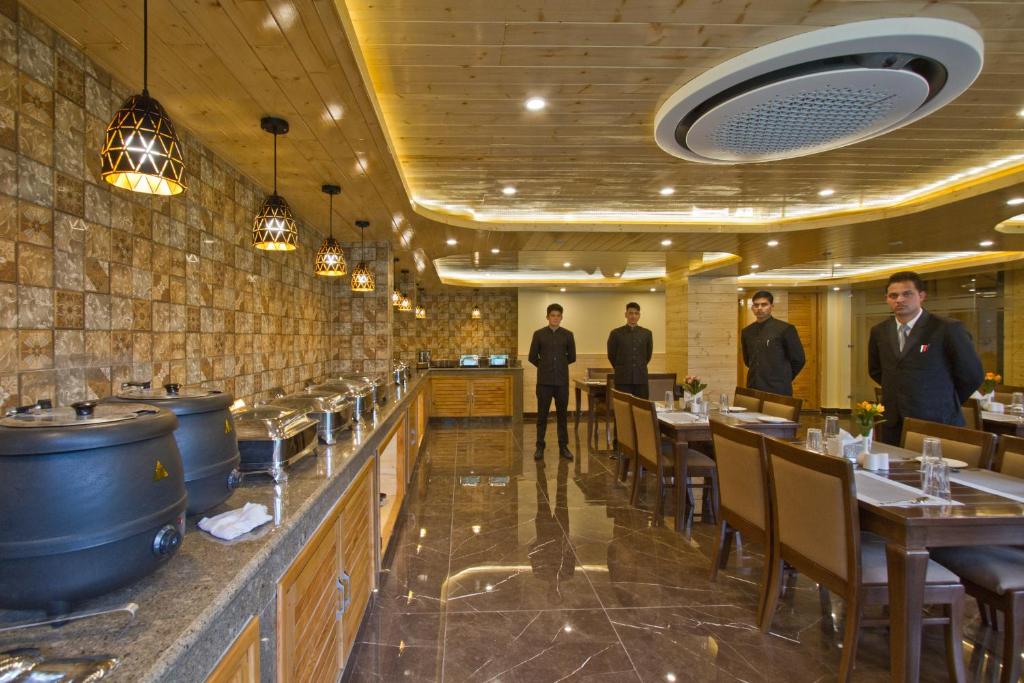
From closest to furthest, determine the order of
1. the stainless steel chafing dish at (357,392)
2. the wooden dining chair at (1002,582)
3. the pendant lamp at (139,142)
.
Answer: the pendant lamp at (139,142) < the wooden dining chair at (1002,582) < the stainless steel chafing dish at (357,392)

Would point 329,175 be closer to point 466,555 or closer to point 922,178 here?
point 466,555

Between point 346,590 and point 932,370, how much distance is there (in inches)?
139

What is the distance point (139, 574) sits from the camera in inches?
38.6

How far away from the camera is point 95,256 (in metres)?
1.93

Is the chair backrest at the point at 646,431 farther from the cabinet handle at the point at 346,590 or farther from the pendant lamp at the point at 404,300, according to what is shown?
the pendant lamp at the point at 404,300

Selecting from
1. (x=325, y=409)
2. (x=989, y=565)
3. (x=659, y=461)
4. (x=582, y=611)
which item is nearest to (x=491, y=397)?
(x=659, y=461)

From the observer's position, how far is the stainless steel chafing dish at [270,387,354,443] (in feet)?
7.81

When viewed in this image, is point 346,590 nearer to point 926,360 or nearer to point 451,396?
point 926,360

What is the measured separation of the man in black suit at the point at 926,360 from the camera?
122 inches

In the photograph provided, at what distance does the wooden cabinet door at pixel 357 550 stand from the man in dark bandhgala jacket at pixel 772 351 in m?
3.71

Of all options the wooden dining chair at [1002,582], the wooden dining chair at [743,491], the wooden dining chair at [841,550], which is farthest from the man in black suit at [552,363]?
the wooden dining chair at [1002,582]

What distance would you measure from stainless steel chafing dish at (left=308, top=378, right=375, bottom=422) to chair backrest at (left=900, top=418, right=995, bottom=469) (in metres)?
2.96

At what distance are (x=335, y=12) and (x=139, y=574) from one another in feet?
5.40

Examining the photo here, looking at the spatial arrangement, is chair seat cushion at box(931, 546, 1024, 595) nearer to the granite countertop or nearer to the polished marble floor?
the polished marble floor
